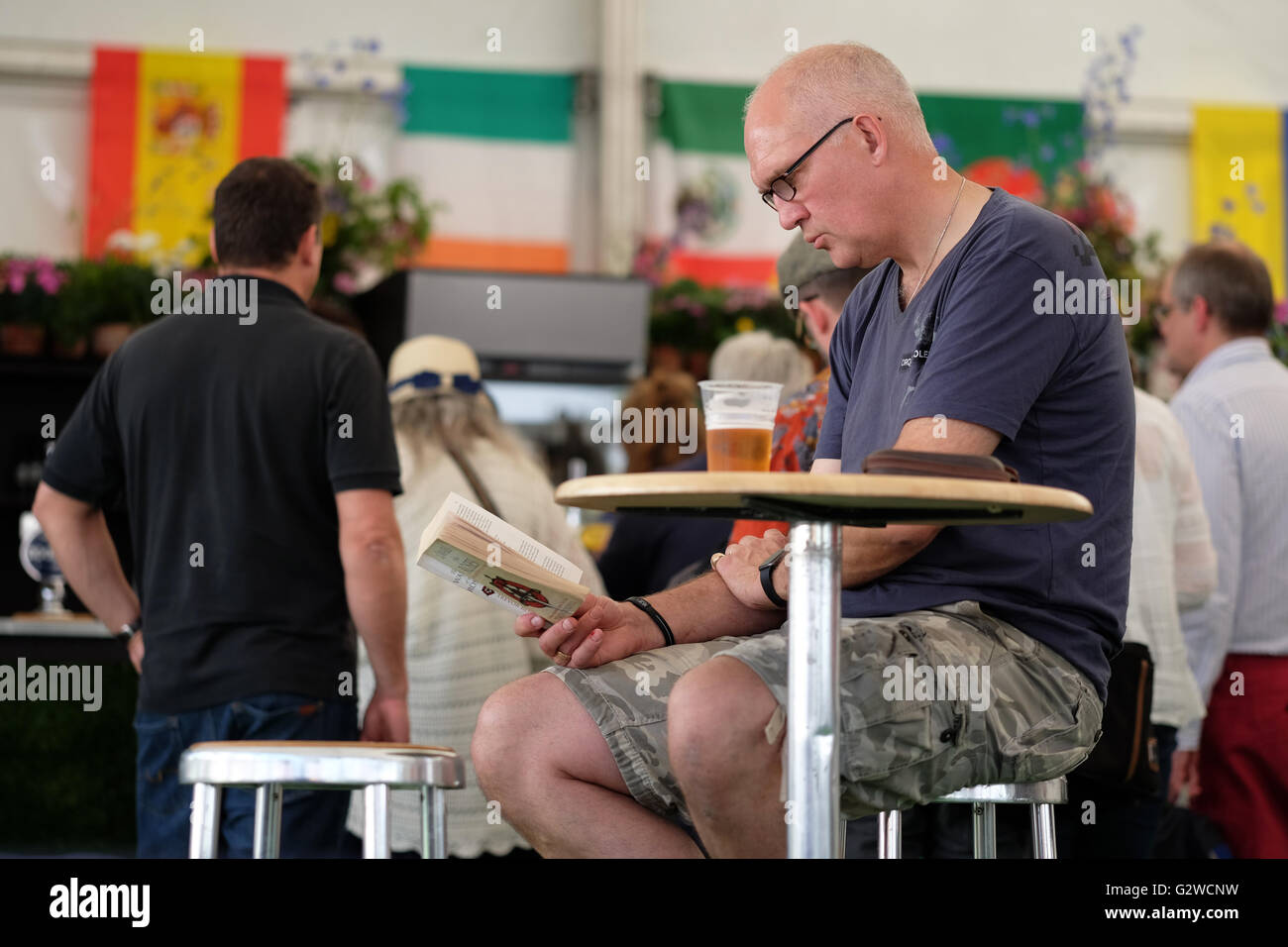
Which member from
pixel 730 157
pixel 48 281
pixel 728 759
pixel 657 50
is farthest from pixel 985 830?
pixel 657 50

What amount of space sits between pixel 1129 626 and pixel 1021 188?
14.3 feet

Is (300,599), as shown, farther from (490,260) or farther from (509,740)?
(490,260)

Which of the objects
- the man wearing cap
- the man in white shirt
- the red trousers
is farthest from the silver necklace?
the red trousers

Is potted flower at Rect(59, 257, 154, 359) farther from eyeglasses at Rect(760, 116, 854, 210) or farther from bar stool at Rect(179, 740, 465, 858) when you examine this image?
eyeglasses at Rect(760, 116, 854, 210)

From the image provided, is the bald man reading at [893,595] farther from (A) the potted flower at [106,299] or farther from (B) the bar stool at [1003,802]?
(A) the potted flower at [106,299]

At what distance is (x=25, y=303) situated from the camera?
5227 millimetres

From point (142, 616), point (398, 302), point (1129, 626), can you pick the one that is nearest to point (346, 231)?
point (398, 302)

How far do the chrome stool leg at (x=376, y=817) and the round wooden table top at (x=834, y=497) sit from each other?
60 cm

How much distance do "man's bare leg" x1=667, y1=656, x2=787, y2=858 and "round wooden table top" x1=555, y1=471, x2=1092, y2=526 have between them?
0.20 metres

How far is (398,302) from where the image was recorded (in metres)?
5.60

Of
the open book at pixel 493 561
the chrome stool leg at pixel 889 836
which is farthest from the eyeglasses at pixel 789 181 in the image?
the chrome stool leg at pixel 889 836

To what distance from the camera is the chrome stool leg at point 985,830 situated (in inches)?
83.9

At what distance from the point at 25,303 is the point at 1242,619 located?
13.4 ft
